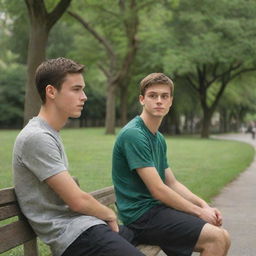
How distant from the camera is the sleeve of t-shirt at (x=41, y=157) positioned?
3.07 metres

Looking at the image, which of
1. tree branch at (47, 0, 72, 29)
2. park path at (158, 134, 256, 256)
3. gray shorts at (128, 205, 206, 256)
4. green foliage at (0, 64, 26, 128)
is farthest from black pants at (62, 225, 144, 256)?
green foliage at (0, 64, 26, 128)

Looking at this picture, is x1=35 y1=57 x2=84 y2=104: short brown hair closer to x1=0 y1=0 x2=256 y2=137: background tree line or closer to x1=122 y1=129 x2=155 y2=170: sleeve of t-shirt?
x1=122 y1=129 x2=155 y2=170: sleeve of t-shirt

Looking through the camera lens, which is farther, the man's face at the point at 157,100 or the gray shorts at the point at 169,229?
the man's face at the point at 157,100

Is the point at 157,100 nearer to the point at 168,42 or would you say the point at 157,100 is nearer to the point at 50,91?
the point at 50,91

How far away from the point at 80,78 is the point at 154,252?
141 cm

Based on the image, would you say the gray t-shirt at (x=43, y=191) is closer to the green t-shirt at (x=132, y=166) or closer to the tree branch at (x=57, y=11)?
the green t-shirt at (x=132, y=166)

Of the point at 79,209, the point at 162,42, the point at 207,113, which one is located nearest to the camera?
the point at 79,209

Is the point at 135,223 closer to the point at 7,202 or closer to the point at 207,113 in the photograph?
the point at 7,202

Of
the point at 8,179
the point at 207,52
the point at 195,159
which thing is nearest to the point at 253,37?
the point at 207,52

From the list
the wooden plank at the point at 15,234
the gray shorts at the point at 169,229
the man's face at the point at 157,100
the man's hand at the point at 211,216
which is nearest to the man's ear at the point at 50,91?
the wooden plank at the point at 15,234

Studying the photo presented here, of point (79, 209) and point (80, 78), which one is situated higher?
point (80, 78)

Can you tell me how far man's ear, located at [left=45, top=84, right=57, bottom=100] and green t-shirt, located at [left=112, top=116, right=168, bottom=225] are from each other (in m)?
0.89

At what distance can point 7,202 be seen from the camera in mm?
3199

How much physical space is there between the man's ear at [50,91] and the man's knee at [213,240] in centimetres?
140
